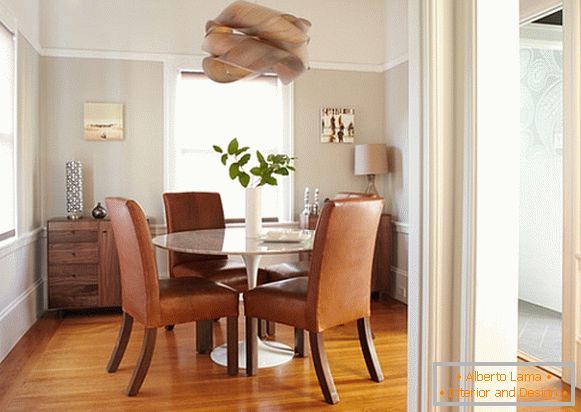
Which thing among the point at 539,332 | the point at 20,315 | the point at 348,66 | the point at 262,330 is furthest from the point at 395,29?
the point at 20,315

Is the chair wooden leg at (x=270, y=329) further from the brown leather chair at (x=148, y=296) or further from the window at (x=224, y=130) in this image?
the window at (x=224, y=130)

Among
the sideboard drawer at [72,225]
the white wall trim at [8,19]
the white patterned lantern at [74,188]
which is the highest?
the white wall trim at [8,19]

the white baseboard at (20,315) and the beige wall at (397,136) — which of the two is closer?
the white baseboard at (20,315)

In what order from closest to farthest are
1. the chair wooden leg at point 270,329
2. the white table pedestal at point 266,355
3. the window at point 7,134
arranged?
the white table pedestal at point 266,355, the window at point 7,134, the chair wooden leg at point 270,329

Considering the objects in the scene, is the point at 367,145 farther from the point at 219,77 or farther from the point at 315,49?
the point at 219,77

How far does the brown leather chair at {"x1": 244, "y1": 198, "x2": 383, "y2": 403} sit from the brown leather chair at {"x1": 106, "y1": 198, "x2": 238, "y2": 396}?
0.18 metres

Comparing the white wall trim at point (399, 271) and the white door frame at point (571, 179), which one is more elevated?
the white door frame at point (571, 179)

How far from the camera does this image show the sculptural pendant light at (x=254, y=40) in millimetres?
2744

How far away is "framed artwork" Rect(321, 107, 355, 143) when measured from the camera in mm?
5168

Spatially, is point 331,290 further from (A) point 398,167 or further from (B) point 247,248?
(A) point 398,167

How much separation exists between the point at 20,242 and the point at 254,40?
2.33 meters

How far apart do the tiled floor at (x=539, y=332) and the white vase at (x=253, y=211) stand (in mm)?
1920

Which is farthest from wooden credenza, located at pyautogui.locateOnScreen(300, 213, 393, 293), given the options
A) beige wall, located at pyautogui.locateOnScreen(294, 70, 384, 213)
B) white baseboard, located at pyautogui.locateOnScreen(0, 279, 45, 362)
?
white baseboard, located at pyautogui.locateOnScreen(0, 279, 45, 362)

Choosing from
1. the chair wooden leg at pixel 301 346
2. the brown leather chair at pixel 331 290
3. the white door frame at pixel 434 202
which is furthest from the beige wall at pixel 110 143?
the white door frame at pixel 434 202
